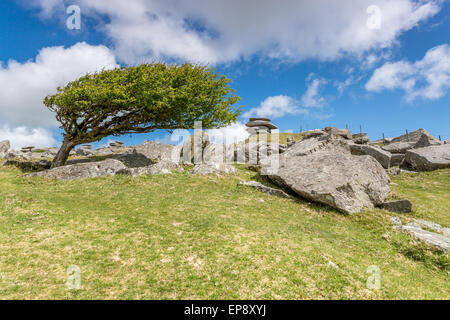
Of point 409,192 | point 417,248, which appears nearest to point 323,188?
point 417,248

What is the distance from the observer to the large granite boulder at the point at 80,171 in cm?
2433

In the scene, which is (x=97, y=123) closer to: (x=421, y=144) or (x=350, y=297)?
(x=350, y=297)

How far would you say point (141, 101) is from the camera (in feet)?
97.0

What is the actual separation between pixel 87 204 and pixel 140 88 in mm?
16842

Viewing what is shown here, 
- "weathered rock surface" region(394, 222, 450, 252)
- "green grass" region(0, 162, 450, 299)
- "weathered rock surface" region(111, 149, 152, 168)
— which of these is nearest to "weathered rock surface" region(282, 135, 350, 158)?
"green grass" region(0, 162, 450, 299)

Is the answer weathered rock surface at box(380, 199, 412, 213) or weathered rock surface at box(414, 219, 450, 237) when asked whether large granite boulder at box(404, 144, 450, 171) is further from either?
Answer: weathered rock surface at box(414, 219, 450, 237)

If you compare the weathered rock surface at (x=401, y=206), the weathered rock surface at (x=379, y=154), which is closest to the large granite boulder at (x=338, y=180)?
the weathered rock surface at (x=401, y=206)

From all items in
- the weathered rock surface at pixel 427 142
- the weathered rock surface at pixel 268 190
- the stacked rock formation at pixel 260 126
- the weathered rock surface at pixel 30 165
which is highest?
the stacked rock formation at pixel 260 126

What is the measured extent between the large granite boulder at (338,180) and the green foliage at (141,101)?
15.2 metres

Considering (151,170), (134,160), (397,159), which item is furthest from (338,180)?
(397,159)

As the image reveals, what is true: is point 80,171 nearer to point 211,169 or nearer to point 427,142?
point 211,169

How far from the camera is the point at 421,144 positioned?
48.8 m

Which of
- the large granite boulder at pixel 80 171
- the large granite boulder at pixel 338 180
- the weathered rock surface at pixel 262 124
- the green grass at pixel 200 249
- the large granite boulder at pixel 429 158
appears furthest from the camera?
the weathered rock surface at pixel 262 124

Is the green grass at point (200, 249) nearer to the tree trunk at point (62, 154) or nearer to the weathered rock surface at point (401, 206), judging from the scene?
the weathered rock surface at point (401, 206)
